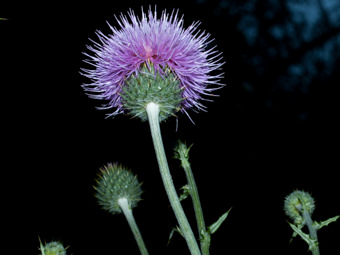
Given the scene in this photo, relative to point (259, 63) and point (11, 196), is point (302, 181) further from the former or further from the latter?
point (11, 196)

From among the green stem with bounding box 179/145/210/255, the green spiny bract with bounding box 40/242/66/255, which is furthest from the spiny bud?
the green spiny bract with bounding box 40/242/66/255

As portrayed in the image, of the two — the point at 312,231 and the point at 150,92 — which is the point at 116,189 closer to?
the point at 150,92

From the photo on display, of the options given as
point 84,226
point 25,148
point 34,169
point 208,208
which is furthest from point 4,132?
point 208,208

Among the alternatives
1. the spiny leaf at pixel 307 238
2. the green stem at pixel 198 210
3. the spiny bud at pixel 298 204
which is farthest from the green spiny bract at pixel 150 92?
the spiny bud at pixel 298 204

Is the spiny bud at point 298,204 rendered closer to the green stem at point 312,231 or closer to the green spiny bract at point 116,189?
the green stem at point 312,231

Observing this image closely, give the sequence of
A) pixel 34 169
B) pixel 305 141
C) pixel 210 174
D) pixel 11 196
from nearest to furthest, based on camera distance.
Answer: pixel 11 196, pixel 34 169, pixel 210 174, pixel 305 141

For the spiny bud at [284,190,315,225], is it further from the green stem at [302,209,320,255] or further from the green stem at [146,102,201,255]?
the green stem at [146,102,201,255]
